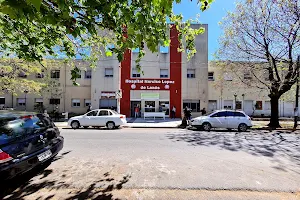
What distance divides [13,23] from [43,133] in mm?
2930

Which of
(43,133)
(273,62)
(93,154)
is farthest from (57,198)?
(273,62)

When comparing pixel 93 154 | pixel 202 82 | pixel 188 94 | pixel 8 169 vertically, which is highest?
pixel 202 82

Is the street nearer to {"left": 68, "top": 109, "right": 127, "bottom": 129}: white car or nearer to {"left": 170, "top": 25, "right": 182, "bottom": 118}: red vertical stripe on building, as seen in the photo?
{"left": 68, "top": 109, "right": 127, "bottom": 129}: white car

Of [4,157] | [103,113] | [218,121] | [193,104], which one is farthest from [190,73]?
[4,157]

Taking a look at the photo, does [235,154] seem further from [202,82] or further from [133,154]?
[202,82]

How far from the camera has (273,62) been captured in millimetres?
15234

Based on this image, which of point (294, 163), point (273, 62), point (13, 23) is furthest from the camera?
point (273, 62)

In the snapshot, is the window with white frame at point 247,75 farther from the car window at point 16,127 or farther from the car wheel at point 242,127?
the car window at point 16,127

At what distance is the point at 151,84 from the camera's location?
82.5 feet

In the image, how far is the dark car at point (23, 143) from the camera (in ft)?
11.7

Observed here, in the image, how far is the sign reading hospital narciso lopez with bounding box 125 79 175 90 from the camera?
25.1 meters

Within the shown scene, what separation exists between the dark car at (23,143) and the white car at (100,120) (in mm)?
9535

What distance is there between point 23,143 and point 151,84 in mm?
21564

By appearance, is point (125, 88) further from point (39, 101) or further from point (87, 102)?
point (39, 101)
